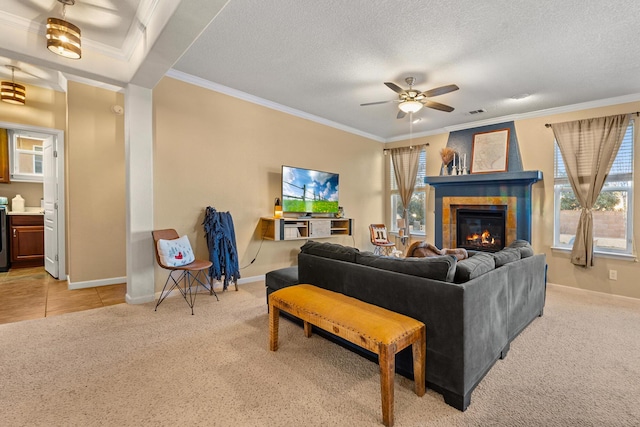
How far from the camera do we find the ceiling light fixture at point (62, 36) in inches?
90.5

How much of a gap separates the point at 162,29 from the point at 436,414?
3.23 metres

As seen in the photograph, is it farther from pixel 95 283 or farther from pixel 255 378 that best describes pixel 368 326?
pixel 95 283

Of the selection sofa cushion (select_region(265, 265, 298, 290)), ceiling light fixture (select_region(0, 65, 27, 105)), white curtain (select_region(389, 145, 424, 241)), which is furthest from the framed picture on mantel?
ceiling light fixture (select_region(0, 65, 27, 105))

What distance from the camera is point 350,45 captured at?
2.87 m

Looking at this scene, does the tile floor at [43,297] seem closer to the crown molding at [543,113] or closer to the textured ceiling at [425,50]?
the textured ceiling at [425,50]

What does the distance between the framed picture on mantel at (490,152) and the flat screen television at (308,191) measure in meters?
2.56

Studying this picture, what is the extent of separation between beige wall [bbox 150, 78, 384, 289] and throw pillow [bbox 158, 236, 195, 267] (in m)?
0.43

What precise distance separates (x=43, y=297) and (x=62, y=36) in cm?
302

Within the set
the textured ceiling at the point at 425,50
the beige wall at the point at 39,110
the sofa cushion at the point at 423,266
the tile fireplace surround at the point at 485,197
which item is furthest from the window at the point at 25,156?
the tile fireplace surround at the point at 485,197

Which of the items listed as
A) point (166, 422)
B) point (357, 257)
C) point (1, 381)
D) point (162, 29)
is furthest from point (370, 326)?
point (162, 29)

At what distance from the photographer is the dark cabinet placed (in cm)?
486

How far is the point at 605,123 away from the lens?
13.1ft

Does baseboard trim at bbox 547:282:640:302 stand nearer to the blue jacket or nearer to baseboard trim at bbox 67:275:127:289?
the blue jacket

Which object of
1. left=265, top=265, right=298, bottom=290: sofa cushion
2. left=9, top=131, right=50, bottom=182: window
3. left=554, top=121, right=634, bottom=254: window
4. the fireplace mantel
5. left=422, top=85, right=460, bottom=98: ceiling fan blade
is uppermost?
left=422, top=85, right=460, bottom=98: ceiling fan blade
